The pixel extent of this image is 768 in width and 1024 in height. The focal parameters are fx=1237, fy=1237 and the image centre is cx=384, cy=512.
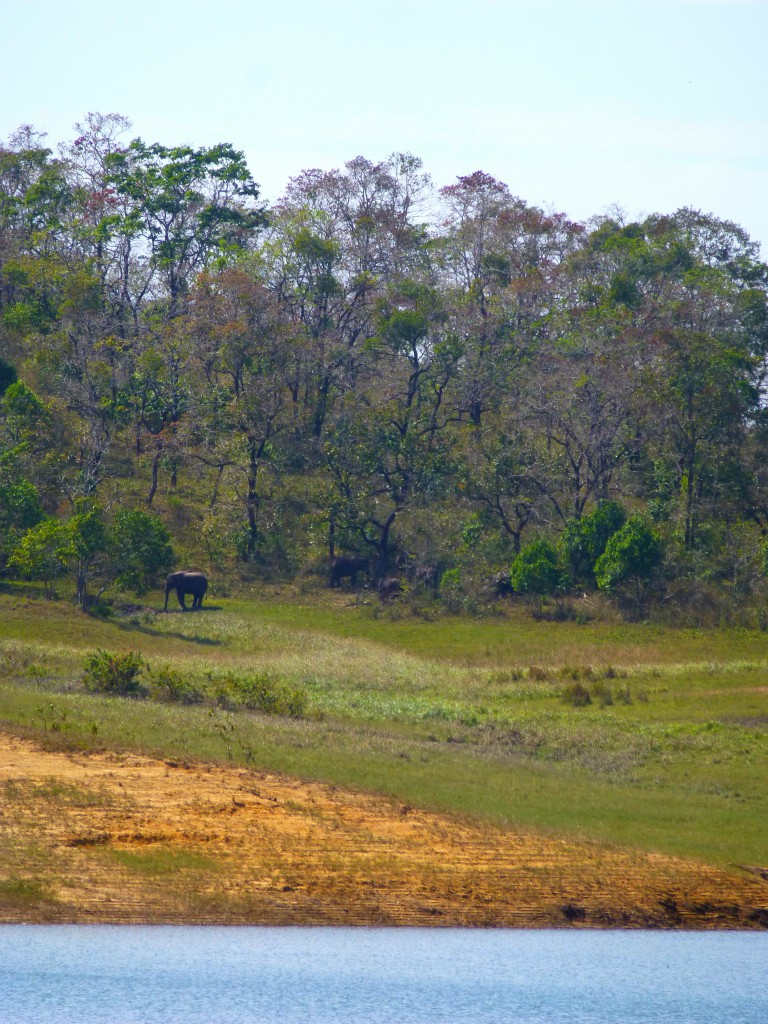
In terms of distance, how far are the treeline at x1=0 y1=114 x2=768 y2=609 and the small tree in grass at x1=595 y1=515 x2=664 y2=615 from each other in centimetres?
8

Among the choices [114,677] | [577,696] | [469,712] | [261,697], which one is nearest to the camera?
[261,697]

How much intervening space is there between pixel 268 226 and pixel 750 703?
169ft

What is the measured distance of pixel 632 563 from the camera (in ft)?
144

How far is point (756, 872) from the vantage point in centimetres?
1537

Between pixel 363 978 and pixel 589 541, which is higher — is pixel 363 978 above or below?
below

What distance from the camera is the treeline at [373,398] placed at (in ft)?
155

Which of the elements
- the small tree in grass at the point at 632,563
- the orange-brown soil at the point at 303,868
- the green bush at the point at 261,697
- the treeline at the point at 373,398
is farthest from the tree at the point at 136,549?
the orange-brown soil at the point at 303,868

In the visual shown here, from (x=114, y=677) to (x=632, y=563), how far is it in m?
23.5

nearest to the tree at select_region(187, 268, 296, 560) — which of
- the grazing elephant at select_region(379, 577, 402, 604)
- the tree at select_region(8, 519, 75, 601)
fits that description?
the grazing elephant at select_region(379, 577, 402, 604)

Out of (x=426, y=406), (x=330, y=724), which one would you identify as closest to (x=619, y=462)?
(x=426, y=406)

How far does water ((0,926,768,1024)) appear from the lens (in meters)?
12.3

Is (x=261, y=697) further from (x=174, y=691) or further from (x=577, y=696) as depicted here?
(x=577, y=696)

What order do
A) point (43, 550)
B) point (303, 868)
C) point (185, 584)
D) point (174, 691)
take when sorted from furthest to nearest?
point (185, 584) < point (43, 550) < point (174, 691) < point (303, 868)

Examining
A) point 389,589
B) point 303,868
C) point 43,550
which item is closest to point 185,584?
point 43,550
